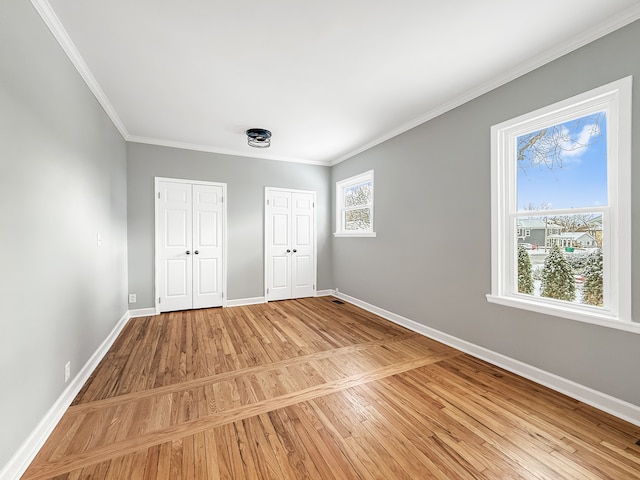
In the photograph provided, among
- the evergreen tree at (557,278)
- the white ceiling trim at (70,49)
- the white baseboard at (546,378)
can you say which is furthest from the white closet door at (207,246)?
the evergreen tree at (557,278)

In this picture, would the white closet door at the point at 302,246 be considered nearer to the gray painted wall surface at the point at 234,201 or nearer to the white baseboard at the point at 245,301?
the gray painted wall surface at the point at 234,201

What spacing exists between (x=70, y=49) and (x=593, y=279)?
4271 mm

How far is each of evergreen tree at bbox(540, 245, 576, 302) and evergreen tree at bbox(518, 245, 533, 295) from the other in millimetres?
101

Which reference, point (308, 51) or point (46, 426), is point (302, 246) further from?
point (46, 426)

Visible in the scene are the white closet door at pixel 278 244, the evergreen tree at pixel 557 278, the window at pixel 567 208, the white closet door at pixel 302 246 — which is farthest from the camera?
the white closet door at pixel 302 246

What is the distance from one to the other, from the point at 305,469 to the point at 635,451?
1.82 m

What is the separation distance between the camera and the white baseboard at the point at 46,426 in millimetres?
1318

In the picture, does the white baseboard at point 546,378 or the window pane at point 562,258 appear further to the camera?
the window pane at point 562,258

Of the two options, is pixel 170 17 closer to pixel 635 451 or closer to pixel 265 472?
pixel 265 472

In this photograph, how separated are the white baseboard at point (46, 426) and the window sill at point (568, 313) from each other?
3364 millimetres

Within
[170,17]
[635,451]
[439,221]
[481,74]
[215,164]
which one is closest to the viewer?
[635,451]

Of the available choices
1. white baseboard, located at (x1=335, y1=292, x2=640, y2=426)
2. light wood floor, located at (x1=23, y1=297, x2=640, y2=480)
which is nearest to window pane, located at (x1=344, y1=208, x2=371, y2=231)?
white baseboard, located at (x1=335, y1=292, x2=640, y2=426)

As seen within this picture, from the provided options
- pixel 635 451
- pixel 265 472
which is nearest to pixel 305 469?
→ pixel 265 472

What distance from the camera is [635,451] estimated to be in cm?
149
